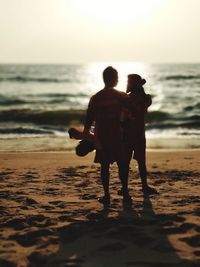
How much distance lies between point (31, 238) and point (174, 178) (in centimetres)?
350

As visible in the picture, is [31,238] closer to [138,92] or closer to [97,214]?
[97,214]

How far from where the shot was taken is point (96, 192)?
6656 mm

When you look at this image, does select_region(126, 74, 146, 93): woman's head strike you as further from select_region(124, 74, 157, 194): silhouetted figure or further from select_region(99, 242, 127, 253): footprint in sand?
select_region(99, 242, 127, 253): footprint in sand

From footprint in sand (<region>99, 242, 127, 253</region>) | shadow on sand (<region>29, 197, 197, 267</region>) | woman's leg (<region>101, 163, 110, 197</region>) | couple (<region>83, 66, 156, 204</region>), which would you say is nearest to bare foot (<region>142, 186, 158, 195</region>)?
couple (<region>83, 66, 156, 204</region>)

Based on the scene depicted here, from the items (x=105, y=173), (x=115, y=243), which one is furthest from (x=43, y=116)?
(x=115, y=243)

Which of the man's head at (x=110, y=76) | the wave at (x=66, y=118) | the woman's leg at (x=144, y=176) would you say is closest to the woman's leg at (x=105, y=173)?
the woman's leg at (x=144, y=176)

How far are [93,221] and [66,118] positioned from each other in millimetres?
19391

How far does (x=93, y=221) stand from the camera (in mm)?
5234

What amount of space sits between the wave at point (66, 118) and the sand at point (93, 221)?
12411mm

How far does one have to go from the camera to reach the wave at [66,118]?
827 inches

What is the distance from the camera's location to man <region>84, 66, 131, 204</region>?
227 inches

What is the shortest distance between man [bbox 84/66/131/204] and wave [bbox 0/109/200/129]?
13.8 meters

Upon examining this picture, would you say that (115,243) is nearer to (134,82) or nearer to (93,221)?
(93,221)

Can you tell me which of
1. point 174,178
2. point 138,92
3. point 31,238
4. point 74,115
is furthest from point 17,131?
point 31,238
